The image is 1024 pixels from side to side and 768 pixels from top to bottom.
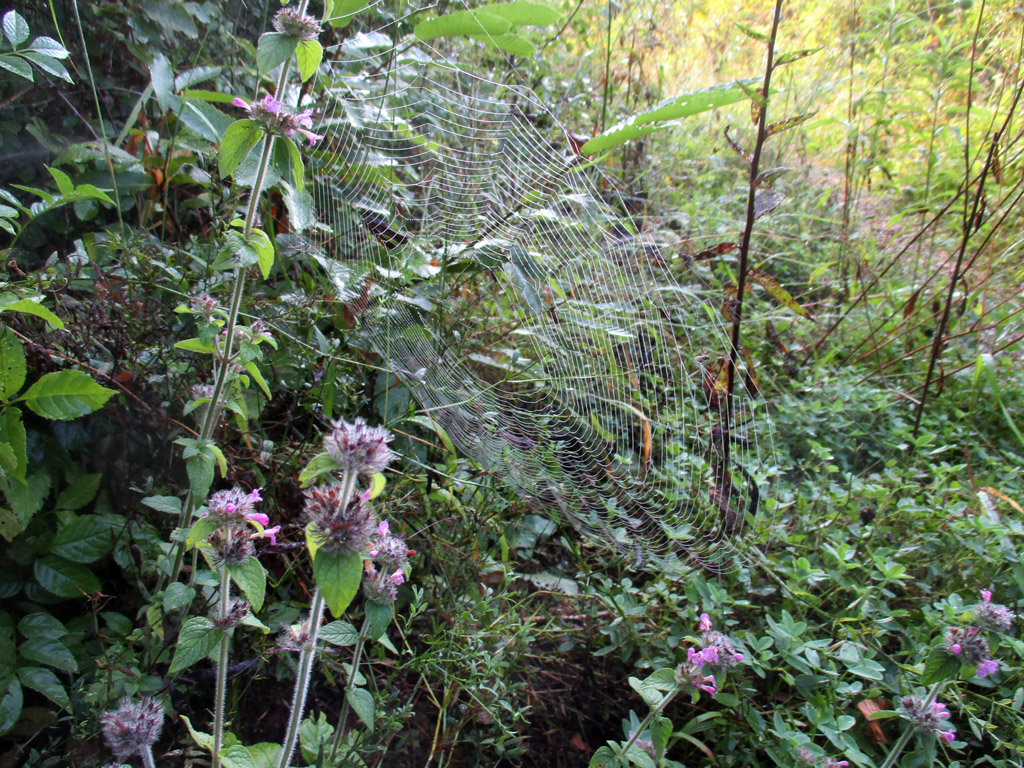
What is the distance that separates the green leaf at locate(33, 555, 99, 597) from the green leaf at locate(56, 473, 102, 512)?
9cm

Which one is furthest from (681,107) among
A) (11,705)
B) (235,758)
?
(11,705)

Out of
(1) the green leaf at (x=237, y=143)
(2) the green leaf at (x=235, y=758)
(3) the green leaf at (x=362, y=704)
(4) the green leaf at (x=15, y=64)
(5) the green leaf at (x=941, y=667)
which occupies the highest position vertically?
(4) the green leaf at (x=15, y=64)

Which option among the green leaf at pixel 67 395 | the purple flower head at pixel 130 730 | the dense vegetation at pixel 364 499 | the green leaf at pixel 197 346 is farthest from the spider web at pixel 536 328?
the purple flower head at pixel 130 730

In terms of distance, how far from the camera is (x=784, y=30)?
436 centimetres

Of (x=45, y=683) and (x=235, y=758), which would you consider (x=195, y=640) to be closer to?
(x=235, y=758)

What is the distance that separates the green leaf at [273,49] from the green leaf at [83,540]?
A: 2.76 feet

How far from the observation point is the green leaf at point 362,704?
0.93m

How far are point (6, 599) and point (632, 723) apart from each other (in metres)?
1.13

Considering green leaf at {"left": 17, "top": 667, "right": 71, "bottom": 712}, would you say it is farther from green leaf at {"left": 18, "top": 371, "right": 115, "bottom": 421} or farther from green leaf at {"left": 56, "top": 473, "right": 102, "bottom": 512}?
green leaf at {"left": 18, "top": 371, "right": 115, "bottom": 421}

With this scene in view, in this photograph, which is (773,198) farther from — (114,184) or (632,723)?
(114,184)

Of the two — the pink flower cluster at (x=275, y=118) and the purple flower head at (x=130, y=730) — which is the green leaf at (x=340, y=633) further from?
the pink flower cluster at (x=275, y=118)

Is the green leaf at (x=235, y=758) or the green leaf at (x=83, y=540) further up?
the green leaf at (x=83, y=540)

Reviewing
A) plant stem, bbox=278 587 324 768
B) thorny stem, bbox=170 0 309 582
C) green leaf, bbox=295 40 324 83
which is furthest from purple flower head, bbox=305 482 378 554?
green leaf, bbox=295 40 324 83

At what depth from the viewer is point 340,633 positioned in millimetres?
940
